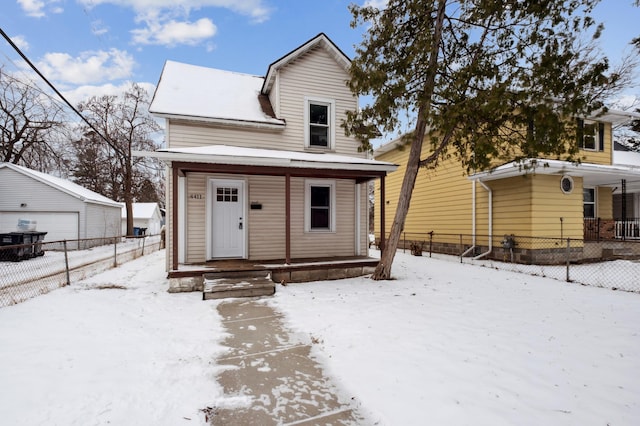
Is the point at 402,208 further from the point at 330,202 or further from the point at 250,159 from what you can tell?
the point at 250,159

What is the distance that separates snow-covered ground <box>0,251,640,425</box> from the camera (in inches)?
100

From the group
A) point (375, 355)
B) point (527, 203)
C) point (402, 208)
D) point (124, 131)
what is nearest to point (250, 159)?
point (402, 208)

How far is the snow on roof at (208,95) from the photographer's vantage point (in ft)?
27.3

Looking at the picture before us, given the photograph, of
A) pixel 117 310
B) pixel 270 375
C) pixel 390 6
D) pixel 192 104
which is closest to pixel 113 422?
pixel 270 375

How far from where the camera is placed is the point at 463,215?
1248 centimetres

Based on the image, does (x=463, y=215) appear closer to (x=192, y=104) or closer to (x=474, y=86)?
(x=474, y=86)

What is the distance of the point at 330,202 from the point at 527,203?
6.57 m

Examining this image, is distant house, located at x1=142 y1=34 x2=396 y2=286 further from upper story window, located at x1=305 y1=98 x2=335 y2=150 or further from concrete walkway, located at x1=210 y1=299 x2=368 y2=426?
concrete walkway, located at x1=210 y1=299 x2=368 y2=426

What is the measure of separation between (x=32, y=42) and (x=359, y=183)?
34.2 feet

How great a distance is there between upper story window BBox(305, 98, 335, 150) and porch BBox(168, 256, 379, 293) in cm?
365

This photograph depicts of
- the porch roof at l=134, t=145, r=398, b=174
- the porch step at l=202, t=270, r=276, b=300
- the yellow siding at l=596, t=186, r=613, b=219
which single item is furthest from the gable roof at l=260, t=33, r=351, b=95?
the yellow siding at l=596, t=186, r=613, b=219

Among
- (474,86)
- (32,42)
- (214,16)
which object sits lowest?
(474,86)

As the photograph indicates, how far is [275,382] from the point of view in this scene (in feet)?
9.98

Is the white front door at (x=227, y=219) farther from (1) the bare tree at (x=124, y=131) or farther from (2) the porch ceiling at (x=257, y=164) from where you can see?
(1) the bare tree at (x=124, y=131)
